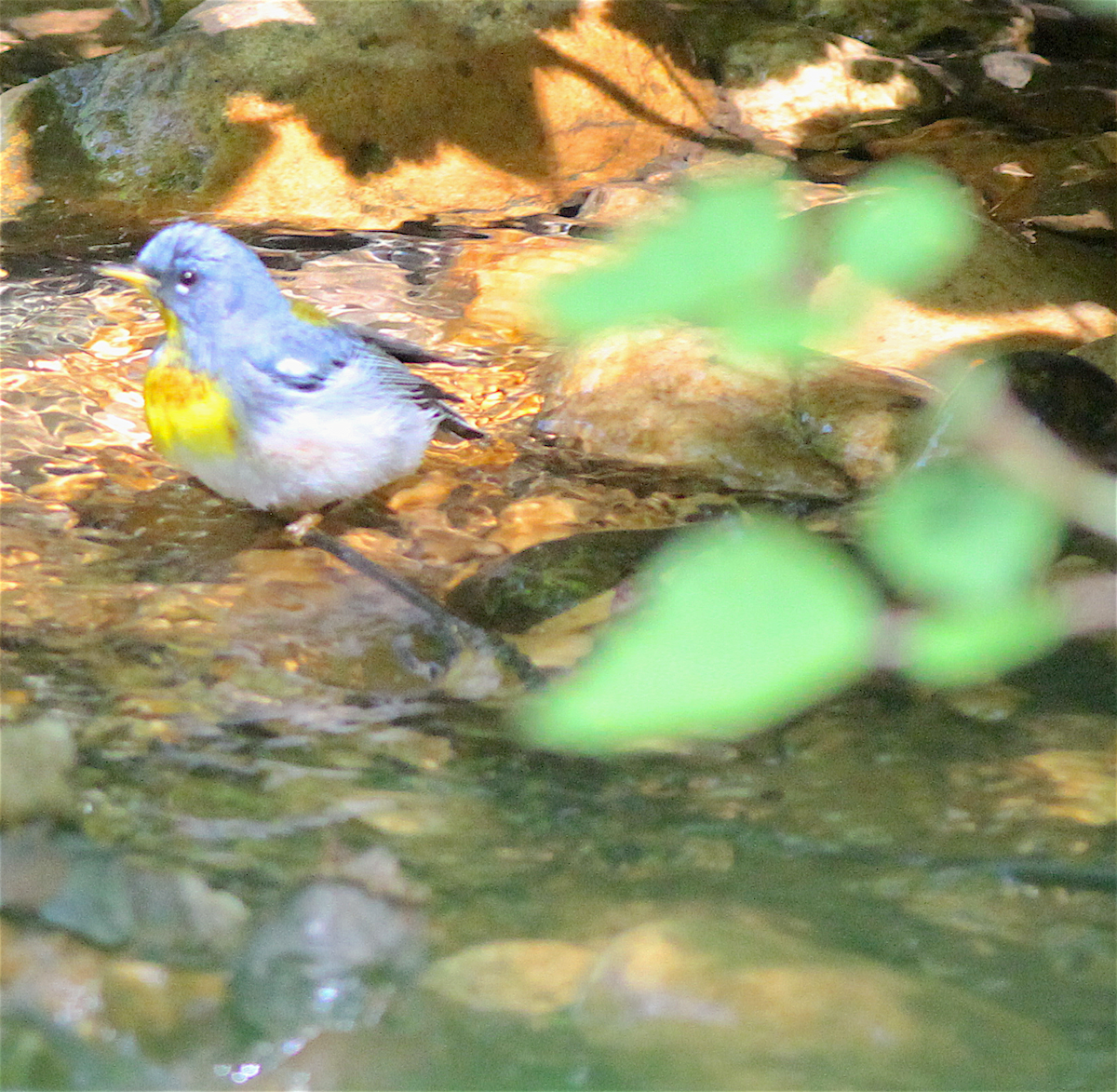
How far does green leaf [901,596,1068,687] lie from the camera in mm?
592

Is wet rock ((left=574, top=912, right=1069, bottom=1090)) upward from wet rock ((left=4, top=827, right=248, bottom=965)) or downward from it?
upward

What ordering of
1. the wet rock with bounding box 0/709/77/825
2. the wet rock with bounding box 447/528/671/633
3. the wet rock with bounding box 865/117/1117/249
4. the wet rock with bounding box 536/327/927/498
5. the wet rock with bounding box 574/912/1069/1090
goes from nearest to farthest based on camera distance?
the wet rock with bounding box 574/912/1069/1090, the wet rock with bounding box 0/709/77/825, the wet rock with bounding box 447/528/671/633, the wet rock with bounding box 536/327/927/498, the wet rock with bounding box 865/117/1117/249

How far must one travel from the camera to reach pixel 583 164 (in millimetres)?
7133

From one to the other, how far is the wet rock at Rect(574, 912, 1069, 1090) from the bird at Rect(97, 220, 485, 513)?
251 cm

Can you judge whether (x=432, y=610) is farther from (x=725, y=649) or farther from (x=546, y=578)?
(x=725, y=649)

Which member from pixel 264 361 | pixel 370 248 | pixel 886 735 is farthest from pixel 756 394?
pixel 370 248

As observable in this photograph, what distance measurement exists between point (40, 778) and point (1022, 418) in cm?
217

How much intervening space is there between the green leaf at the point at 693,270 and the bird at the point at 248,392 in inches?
140

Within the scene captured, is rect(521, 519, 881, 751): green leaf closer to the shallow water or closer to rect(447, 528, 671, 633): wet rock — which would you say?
the shallow water

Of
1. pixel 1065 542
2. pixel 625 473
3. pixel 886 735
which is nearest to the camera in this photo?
pixel 1065 542

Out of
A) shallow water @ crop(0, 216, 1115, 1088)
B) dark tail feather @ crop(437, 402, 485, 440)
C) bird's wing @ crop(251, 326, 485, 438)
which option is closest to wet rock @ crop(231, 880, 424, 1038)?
shallow water @ crop(0, 216, 1115, 1088)

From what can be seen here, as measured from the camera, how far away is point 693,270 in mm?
558

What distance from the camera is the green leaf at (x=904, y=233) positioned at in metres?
0.59

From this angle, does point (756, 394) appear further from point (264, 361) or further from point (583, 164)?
point (583, 164)
